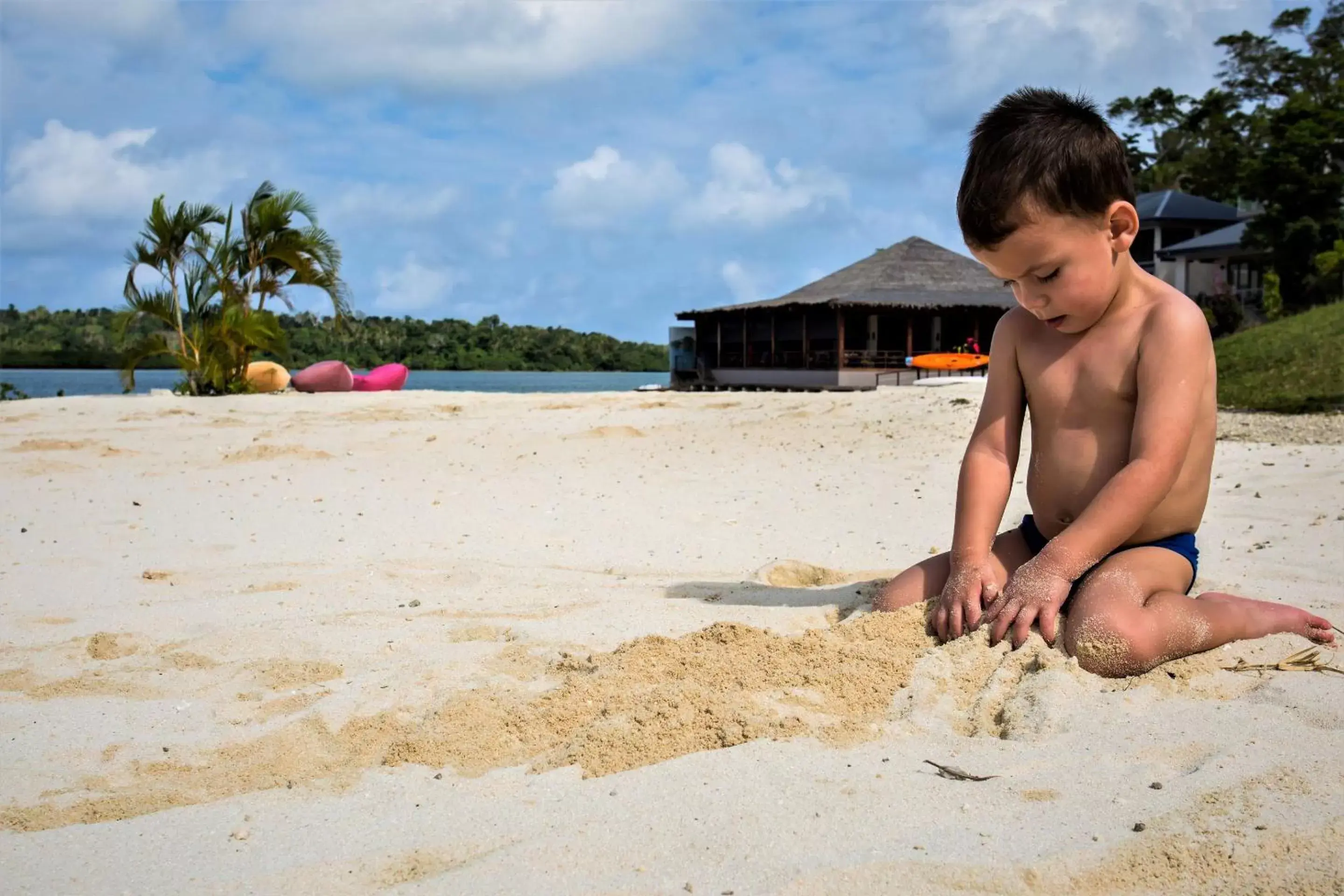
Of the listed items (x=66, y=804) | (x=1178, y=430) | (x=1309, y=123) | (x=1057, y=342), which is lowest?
(x=66, y=804)

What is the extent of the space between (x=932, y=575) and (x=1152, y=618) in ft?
2.18

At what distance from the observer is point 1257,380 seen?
11.0 meters

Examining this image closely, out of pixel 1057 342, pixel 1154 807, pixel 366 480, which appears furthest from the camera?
pixel 366 480

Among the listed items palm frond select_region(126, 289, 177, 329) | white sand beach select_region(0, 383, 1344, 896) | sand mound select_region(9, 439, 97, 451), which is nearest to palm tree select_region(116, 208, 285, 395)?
palm frond select_region(126, 289, 177, 329)

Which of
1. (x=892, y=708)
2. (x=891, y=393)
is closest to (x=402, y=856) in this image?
(x=892, y=708)

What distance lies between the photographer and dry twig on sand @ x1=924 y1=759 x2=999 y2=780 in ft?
6.45

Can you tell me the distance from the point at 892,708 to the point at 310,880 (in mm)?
1282

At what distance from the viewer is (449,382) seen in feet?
119

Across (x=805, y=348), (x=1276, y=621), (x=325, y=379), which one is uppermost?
(x=805, y=348)

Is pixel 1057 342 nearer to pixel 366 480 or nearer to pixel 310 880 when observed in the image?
pixel 310 880

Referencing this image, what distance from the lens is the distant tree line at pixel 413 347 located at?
1731 inches

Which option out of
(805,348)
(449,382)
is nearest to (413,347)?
(449,382)

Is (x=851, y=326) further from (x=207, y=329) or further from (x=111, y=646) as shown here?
(x=111, y=646)

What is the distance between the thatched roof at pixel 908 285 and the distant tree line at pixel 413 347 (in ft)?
52.9
